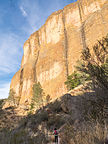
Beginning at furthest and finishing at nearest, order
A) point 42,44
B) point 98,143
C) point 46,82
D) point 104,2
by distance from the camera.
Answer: point 42,44 → point 46,82 → point 104,2 → point 98,143

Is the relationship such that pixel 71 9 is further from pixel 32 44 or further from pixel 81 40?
pixel 32 44

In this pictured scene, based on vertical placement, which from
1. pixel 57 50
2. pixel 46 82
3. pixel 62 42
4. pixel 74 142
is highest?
pixel 62 42

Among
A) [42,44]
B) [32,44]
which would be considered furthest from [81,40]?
[32,44]

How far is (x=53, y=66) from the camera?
49.4 meters

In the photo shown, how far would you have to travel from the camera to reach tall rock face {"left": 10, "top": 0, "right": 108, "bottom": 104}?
42.7 metres

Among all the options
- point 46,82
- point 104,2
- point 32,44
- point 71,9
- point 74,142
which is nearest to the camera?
point 74,142

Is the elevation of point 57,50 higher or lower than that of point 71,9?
lower

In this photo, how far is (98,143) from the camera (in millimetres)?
1894

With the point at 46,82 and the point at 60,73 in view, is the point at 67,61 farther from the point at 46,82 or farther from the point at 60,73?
the point at 46,82

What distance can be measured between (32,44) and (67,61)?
31.6 meters

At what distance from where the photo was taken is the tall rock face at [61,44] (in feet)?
140

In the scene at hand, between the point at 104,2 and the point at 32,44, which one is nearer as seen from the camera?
the point at 104,2

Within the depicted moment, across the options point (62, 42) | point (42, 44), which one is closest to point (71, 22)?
point (62, 42)

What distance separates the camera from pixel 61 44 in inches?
2002
